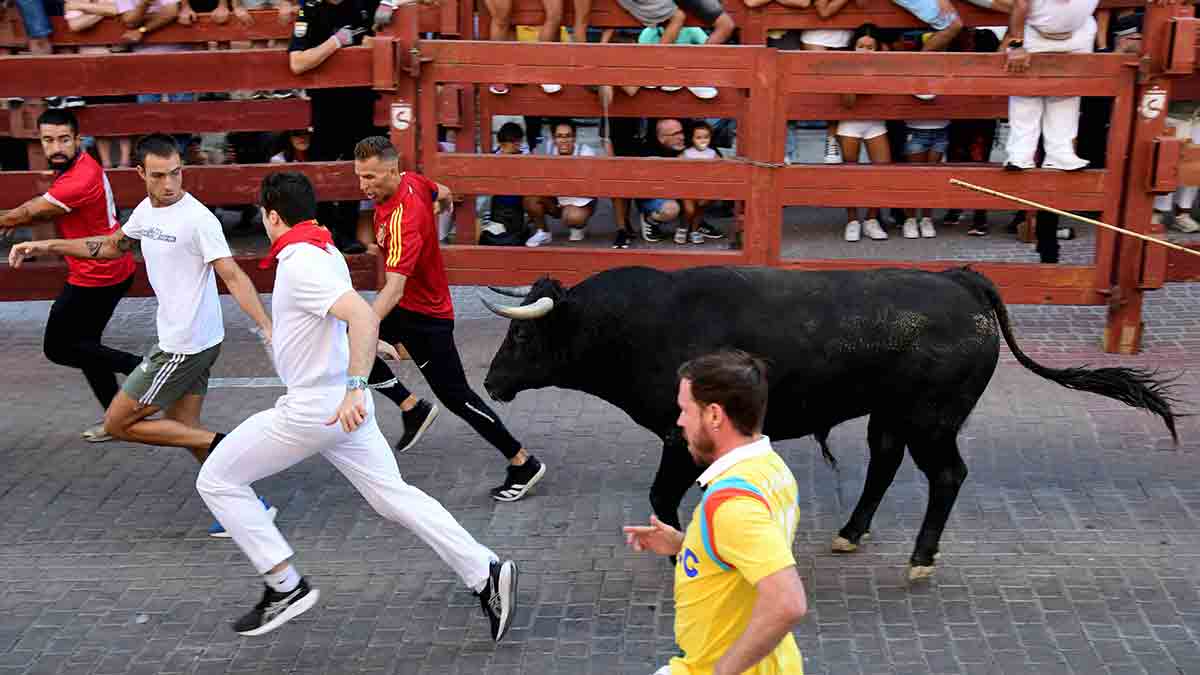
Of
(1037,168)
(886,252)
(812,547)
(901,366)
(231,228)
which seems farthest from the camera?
(231,228)

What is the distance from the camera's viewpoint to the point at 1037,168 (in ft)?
29.4

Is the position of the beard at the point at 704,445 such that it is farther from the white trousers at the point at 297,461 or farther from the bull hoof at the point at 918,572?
the bull hoof at the point at 918,572

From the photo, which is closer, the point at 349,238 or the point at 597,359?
the point at 597,359

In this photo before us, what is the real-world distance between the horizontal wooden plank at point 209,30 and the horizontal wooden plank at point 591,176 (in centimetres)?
207

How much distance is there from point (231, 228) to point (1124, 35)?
23.9ft

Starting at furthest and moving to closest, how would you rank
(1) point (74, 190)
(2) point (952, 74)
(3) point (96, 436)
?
(2) point (952, 74) < (3) point (96, 436) < (1) point (74, 190)

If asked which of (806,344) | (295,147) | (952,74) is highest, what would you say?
(952,74)

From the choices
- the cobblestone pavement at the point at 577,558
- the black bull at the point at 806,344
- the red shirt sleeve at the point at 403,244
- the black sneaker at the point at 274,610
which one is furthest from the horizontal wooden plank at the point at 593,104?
the black sneaker at the point at 274,610

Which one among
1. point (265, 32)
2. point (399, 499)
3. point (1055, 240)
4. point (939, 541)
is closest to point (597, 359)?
point (399, 499)

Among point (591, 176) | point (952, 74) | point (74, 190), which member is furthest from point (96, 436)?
point (952, 74)

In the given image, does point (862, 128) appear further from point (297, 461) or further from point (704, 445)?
point (704, 445)

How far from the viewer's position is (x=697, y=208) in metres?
10.8

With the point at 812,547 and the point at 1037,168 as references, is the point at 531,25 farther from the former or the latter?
the point at 812,547

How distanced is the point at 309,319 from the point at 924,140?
7.04 metres
